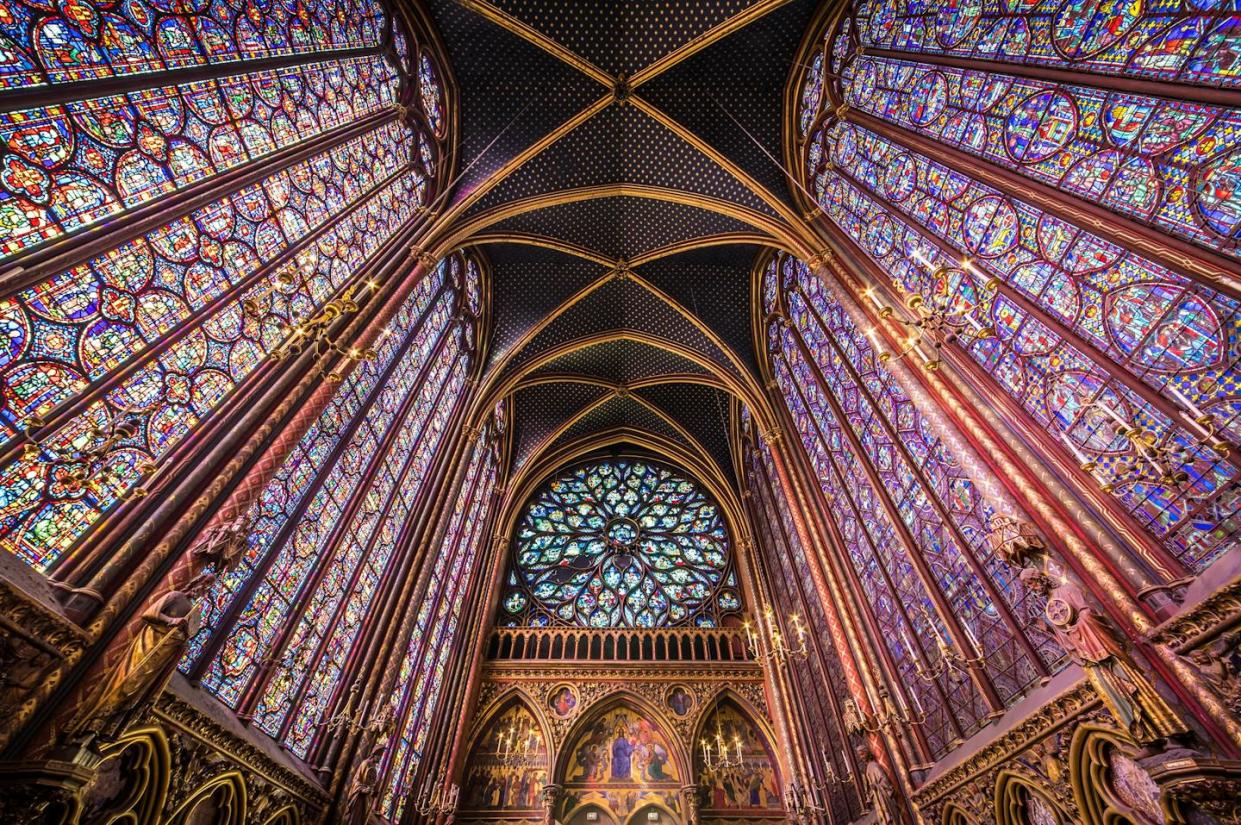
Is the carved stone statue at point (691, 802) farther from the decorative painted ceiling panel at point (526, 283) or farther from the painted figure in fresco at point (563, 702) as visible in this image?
the decorative painted ceiling panel at point (526, 283)

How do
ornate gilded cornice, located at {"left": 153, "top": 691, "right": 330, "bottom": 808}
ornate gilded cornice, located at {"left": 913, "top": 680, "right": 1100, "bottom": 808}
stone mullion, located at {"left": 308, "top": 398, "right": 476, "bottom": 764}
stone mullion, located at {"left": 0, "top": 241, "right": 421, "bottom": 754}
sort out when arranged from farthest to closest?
stone mullion, located at {"left": 308, "top": 398, "right": 476, "bottom": 764} → ornate gilded cornice, located at {"left": 153, "top": 691, "right": 330, "bottom": 808} → ornate gilded cornice, located at {"left": 913, "top": 680, "right": 1100, "bottom": 808} → stone mullion, located at {"left": 0, "top": 241, "right": 421, "bottom": 754}

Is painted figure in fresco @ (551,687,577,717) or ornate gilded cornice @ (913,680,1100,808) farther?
painted figure in fresco @ (551,687,577,717)

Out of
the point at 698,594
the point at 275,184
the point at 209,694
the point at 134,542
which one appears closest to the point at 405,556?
the point at 209,694

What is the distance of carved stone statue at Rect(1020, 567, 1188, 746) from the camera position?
4.35 meters

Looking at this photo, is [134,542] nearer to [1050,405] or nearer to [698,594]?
[1050,405]

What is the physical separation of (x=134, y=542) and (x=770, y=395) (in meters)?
14.4

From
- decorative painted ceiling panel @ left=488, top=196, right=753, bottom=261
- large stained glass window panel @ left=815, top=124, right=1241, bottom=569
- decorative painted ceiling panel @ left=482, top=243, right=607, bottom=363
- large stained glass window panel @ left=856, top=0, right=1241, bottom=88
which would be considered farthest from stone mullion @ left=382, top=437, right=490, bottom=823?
large stained glass window panel @ left=856, top=0, right=1241, bottom=88

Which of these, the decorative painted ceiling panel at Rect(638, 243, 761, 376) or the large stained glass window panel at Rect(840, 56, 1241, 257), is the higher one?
the decorative painted ceiling panel at Rect(638, 243, 761, 376)

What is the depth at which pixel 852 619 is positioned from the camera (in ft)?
33.5

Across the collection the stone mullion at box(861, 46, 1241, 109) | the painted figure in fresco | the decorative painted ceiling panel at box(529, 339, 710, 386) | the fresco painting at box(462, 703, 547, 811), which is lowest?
the fresco painting at box(462, 703, 547, 811)

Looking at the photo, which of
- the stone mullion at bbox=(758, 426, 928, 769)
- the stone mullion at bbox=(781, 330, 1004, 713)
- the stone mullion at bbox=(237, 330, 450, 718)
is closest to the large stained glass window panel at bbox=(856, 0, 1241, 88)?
the stone mullion at bbox=(781, 330, 1004, 713)

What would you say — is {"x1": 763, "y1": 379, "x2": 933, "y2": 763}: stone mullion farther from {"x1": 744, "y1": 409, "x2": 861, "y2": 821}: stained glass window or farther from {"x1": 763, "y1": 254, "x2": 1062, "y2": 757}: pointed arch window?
{"x1": 744, "y1": 409, "x2": 861, "y2": 821}: stained glass window

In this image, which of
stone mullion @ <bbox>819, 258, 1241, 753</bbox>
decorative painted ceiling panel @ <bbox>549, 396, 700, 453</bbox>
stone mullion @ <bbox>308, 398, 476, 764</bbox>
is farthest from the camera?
decorative painted ceiling panel @ <bbox>549, 396, 700, 453</bbox>

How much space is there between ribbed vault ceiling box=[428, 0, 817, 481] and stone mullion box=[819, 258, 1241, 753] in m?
6.20
